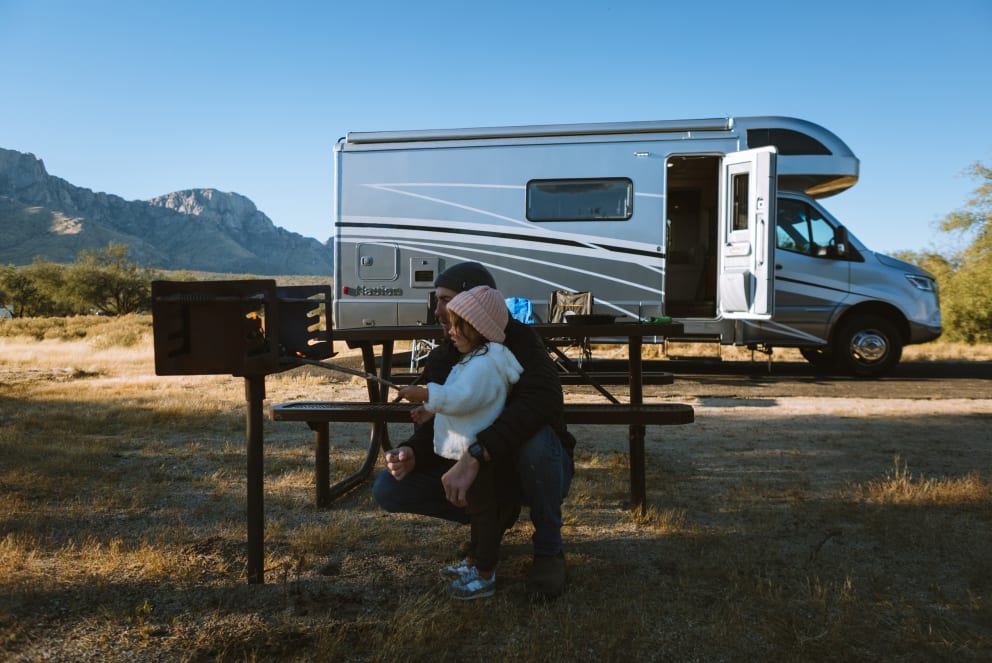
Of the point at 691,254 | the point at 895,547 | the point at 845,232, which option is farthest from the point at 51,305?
the point at 895,547

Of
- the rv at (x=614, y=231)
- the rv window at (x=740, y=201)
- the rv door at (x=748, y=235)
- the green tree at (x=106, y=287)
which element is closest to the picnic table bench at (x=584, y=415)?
the rv at (x=614, y=231)

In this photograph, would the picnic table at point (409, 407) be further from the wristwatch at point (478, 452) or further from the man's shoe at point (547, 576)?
the man's shoe at point (547, 576)

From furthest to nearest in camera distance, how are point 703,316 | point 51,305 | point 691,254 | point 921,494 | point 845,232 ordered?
point 51,305 < point 691,254 < point 703,316 < point 845,232 < point 921,494

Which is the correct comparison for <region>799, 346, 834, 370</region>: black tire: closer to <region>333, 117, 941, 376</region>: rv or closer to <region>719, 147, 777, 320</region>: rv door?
<region>333, 117, 941, 376</region>: rv

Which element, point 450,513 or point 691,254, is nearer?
point 450,513

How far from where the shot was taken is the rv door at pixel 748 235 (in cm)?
740

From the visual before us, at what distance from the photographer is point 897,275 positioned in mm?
8117

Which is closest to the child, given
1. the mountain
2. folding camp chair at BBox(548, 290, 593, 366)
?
folding camp chair at BBox(548, 290, 593, 366)

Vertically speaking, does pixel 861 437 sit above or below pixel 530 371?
below

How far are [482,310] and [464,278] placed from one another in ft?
0.77

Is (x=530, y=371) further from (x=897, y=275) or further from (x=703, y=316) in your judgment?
(x=897, y=275)

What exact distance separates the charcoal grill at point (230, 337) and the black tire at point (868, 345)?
756 centimetres

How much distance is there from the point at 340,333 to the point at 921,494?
9.56ft

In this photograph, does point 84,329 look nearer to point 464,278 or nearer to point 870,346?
point 870,346
